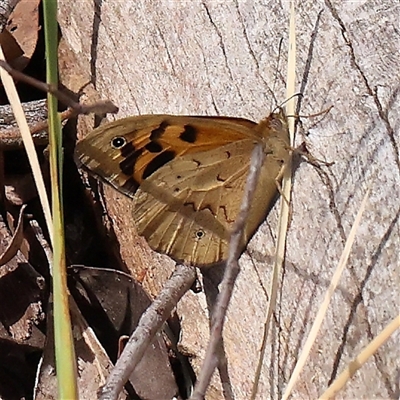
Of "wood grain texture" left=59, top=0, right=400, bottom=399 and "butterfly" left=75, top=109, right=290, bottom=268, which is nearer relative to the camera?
"wood grain texture" left=59, top=0, right=400, bottom=399

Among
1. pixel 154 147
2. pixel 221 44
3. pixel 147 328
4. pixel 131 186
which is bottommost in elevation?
pixel 147 328

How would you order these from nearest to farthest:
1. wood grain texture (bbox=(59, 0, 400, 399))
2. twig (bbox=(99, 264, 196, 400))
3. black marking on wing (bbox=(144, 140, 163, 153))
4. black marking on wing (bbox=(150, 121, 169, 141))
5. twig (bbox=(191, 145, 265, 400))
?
twig (bbox=(191, 145, 265, 400)) < wood grain texture (bbox=(59, 0, 400, 399)) < twig (bbox=(99, 264, 196, 400)) < black marking on wing (bbox=(150, 121, 169, 141)) < black marking on wing (bbox=(144, 140, 163, 153))

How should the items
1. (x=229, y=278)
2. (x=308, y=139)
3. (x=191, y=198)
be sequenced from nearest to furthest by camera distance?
1. (x=229, y=278)
2. (x=308, y=139)
3. (x=191, y=198)

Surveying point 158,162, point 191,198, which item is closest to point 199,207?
point 191,198

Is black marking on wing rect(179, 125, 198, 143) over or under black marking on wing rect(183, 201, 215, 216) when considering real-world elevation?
over

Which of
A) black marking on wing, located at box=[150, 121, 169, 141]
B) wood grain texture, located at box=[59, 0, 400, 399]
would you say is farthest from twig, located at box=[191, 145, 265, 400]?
black marking on wing, located at box=[150, 121, 169, 141]

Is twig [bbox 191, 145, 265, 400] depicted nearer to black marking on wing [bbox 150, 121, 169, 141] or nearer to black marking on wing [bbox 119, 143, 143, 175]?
black marking on wing [bbox 150, 121, 169, 141]

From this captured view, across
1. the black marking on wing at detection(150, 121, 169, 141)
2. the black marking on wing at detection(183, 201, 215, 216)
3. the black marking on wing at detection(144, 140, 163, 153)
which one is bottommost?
the black marking on wing at detection(183, 201, 215, 216)

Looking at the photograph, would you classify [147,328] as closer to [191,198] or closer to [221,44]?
[191,198]
